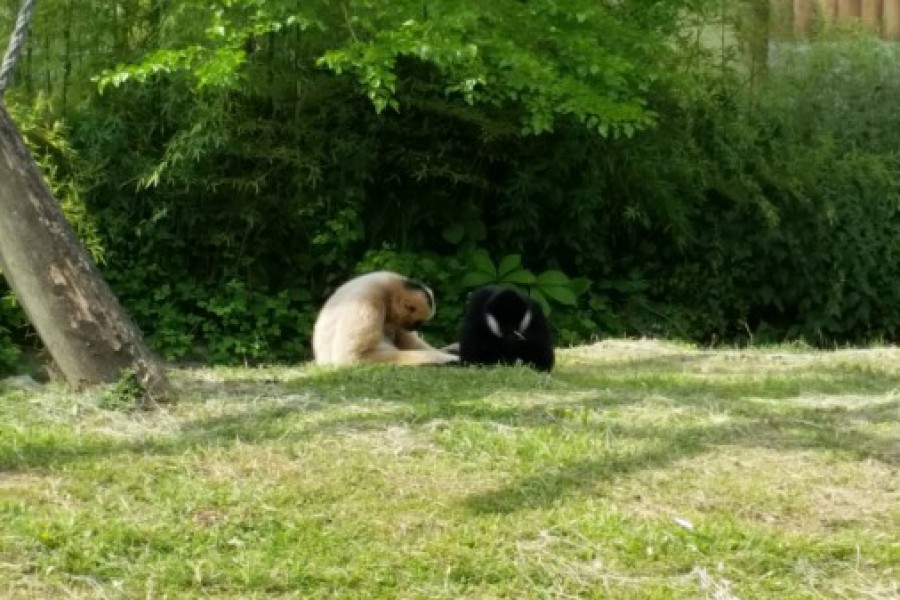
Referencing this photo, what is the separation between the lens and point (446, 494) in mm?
5070

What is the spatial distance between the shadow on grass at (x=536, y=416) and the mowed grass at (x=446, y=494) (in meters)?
0.02

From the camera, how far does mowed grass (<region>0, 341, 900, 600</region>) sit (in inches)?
173

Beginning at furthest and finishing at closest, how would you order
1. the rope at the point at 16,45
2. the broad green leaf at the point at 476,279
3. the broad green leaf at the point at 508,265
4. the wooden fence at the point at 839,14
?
the wooden fence at the point at 839,14
the broad green leaf at the point at 508,265
the broad green leaf at the point at 476,279
the rope at the point at 16,45

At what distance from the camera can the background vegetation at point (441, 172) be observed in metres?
10.5

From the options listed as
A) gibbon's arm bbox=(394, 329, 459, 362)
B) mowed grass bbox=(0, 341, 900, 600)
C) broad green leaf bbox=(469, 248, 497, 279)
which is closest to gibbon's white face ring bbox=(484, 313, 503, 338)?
gibbon's arm bbox=(394, 329, 459, 362)

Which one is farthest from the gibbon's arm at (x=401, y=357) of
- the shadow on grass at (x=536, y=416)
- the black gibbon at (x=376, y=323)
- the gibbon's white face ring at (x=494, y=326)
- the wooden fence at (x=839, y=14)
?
the wooden fence at (x=839, y=14)

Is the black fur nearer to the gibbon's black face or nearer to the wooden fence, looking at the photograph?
the gibbon's black face

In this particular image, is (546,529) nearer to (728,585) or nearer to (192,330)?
(728,585)

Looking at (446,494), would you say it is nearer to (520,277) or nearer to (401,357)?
(401,357)

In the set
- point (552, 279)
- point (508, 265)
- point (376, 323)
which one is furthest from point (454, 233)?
point (376, 323)

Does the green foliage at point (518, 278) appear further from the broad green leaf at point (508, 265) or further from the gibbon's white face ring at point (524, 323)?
the gibbon's white face ring at point (524, 323)

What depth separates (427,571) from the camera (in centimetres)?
444

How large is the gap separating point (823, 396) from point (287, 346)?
5.33 metres

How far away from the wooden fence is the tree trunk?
34.5ft
